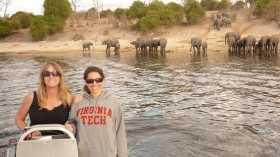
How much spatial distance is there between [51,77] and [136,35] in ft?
124

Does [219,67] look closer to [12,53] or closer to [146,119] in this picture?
[146,119]

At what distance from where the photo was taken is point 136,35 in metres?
41.9

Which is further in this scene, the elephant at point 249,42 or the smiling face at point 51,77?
the elephant at point 249,42

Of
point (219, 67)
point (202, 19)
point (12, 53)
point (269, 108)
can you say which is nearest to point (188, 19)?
point (202, 19)

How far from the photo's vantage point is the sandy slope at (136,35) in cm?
3619

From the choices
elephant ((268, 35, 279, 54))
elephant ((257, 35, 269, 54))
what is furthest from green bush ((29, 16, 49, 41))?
elephant ((268, 35, 279, 54))

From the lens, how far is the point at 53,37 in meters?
45.8

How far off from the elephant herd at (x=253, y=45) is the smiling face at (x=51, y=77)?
26253 millimetres

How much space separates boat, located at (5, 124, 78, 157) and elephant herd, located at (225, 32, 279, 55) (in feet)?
87.6

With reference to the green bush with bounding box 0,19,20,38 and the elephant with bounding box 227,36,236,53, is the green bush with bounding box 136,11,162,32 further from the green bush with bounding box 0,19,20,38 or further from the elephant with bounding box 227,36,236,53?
the green bush with bounding box 0,19,20,38

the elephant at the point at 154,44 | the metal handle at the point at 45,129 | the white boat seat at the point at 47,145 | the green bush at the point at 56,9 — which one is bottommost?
the white boat seat at the point at 47,145

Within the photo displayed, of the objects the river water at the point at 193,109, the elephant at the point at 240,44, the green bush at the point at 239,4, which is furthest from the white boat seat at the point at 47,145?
the green bush at the point at 239,4

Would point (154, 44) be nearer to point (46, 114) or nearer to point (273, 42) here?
point (273, 42)

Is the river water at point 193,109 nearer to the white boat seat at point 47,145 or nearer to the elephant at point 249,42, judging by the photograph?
the white boat seat at point 47,145
